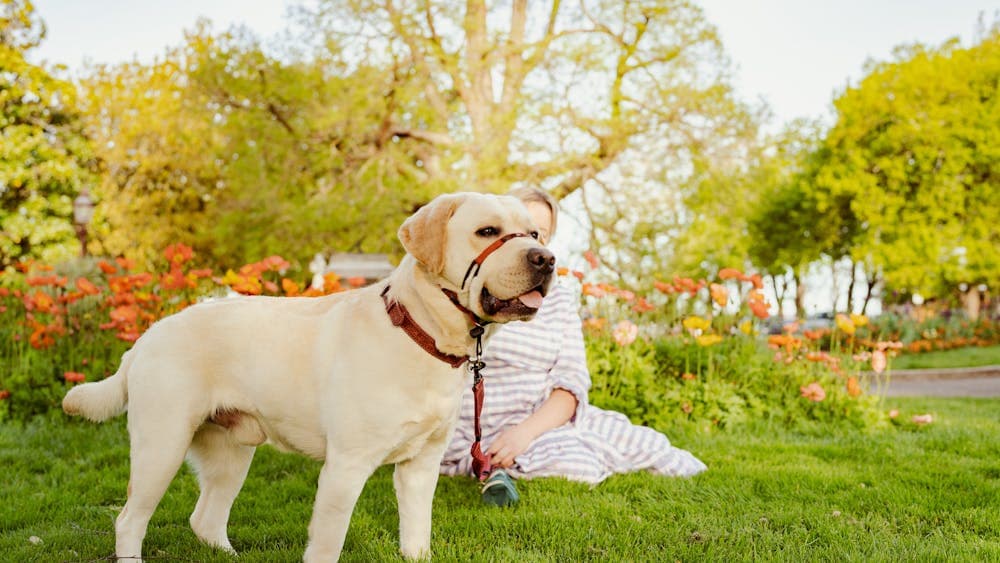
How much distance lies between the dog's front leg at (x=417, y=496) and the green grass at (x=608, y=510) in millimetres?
94

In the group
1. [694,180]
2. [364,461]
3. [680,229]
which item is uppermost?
[694,180]

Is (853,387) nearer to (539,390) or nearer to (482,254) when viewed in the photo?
(539,390)

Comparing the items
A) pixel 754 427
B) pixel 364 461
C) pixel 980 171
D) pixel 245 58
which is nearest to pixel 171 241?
pixel 245 58

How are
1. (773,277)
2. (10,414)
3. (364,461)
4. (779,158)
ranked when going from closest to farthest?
(364,461)
(10,414)
(779,158)
(773,277)

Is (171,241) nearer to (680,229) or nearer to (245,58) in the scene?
(245,58)

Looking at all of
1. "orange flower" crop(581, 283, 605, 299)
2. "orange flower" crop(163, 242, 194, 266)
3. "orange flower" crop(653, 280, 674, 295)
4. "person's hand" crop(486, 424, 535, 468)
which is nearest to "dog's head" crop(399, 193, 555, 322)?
"person's hand" crop(486, 424, 535, 468)

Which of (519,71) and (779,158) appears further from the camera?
(779,158)

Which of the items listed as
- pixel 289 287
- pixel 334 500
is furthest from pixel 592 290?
pixel 334 500

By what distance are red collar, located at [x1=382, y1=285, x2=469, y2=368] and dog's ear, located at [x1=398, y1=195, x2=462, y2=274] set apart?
18 cm

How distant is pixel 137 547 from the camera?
2668mm

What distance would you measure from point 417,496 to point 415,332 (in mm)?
695

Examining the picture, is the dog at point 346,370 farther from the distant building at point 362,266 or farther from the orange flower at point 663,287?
the distant building at point 362,266

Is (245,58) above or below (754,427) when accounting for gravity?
above

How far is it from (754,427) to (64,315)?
19.3ft
